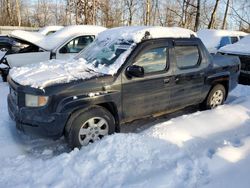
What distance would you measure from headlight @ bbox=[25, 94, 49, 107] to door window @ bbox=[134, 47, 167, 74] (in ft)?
5.01

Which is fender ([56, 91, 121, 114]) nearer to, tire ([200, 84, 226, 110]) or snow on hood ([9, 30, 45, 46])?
tire ([200, 84, 226, 110])

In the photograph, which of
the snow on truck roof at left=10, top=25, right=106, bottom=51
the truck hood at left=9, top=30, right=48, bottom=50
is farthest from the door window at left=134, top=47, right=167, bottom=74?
the truck hood at left=9, top=30, right=48, bottom=50

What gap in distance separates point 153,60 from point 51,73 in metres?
1.62

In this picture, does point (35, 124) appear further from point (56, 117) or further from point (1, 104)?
point (1, 104)

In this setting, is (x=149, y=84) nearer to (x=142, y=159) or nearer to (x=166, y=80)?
(x=166, y=80)

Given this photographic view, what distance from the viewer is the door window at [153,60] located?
5.08 metres

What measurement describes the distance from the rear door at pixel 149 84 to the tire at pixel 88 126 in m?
0.35

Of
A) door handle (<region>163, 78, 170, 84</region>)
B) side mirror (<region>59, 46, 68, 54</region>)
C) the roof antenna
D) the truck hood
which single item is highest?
the roof antenna

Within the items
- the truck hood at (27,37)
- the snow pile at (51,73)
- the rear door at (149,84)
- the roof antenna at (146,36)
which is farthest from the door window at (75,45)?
the rear door at (149,84)

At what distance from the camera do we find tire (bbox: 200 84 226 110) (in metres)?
6.44

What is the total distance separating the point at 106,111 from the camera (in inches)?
187

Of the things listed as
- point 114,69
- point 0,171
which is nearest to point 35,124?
point 0,171

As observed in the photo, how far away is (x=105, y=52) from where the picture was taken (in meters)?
5.34

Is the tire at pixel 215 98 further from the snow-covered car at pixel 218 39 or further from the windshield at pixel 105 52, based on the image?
the snow-covered car at pixel 218 39
